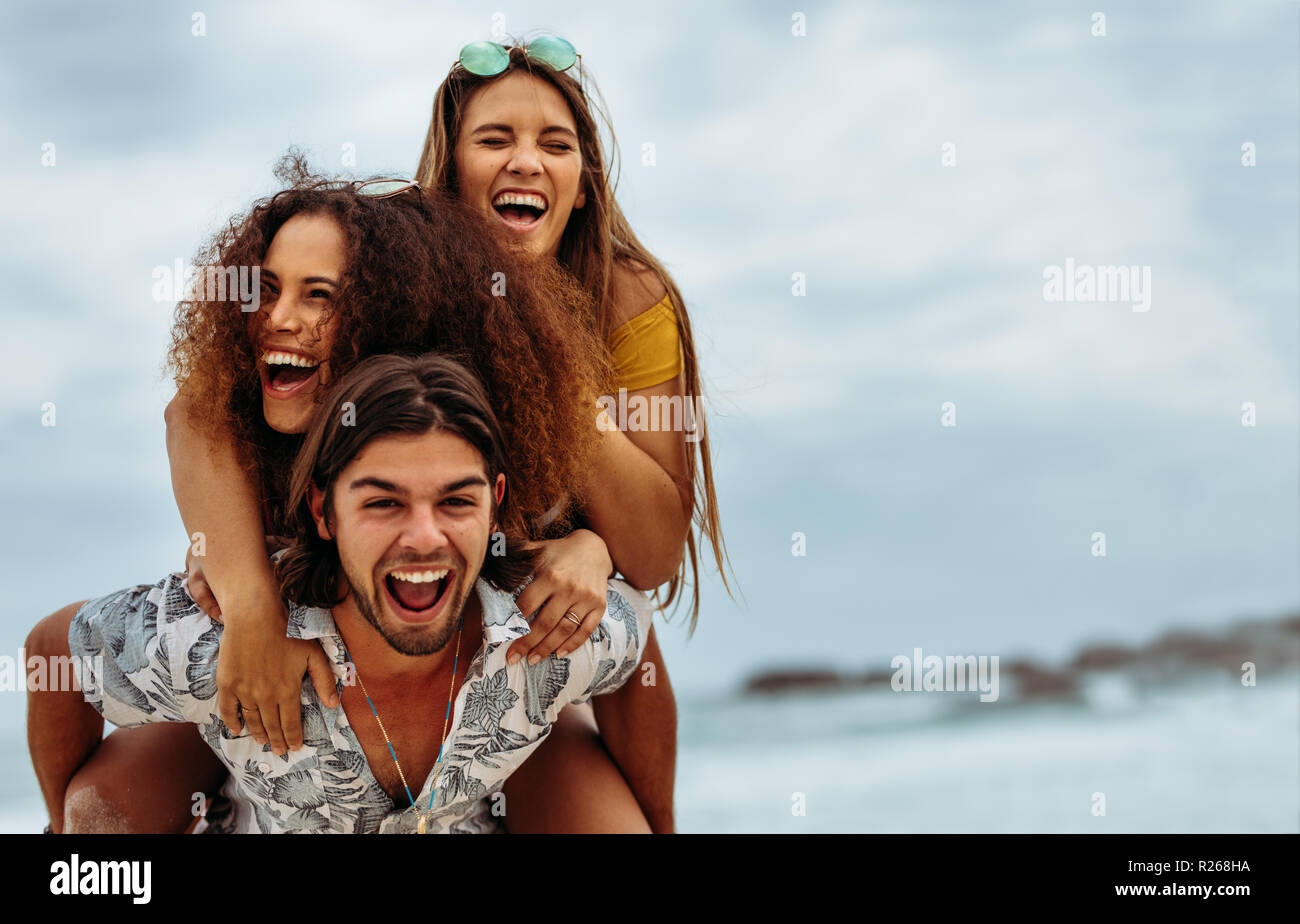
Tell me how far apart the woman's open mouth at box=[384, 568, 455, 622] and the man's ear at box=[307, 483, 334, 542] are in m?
0.25

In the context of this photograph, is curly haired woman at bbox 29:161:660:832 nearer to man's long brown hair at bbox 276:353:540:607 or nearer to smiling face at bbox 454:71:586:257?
man's long brown hair at bbox 276:353:540:607

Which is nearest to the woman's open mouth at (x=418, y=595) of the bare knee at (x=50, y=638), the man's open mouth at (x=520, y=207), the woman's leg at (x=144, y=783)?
the bare knee at (x=50, y=638)

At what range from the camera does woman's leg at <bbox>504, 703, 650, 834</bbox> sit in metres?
4.57

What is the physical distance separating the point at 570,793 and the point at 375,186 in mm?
2132

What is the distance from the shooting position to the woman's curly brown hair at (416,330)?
3934 millimetres

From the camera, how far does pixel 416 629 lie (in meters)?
3.87

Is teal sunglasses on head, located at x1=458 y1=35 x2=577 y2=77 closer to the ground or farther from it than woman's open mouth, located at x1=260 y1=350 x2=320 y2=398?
farther from it

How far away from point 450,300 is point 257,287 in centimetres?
57

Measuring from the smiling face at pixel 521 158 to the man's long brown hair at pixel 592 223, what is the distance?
7cm

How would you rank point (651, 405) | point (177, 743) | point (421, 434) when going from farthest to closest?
1. point (651, 405)
2. point (177, 743)
3. point (421, 434)

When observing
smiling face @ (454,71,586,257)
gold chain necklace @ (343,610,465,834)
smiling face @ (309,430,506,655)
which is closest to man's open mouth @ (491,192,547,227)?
smiling face @ (454,71,586,257)
